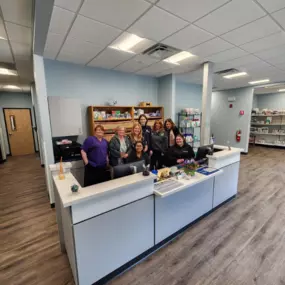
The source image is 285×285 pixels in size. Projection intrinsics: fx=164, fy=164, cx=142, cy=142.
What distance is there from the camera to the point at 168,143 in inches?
128

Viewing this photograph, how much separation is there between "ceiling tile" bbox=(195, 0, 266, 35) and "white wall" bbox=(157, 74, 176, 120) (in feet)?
8.03

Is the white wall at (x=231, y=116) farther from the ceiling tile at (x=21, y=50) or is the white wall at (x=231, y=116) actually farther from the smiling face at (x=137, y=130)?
the ceiling tile at (x=21, y=50)

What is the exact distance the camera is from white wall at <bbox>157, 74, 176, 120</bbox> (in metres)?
4.63

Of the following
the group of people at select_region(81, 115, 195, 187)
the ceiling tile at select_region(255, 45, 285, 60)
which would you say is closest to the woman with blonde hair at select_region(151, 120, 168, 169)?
the group of people at select_region(81, 115, 195, 187)

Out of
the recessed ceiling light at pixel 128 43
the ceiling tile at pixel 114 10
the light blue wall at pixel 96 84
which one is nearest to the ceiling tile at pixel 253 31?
the recessed ceiling light at pixel 128 43

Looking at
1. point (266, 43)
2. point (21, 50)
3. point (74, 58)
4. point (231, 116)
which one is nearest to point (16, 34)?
point (21, 50)

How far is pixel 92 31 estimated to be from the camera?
2.17 m

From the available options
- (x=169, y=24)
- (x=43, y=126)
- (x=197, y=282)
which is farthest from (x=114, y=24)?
(x=197, y=282)

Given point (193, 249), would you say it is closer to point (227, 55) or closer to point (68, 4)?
point (68, 4)

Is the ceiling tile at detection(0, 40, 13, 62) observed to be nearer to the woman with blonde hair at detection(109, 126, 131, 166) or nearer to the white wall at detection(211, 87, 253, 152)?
the woman with blonde hair at detection(109, 126, 131, 166)

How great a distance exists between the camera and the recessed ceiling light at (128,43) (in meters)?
2.43

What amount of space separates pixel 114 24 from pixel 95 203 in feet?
6.81

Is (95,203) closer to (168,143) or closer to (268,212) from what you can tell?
(168,143)

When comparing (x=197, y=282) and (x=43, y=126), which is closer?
(x=197, y=282)
